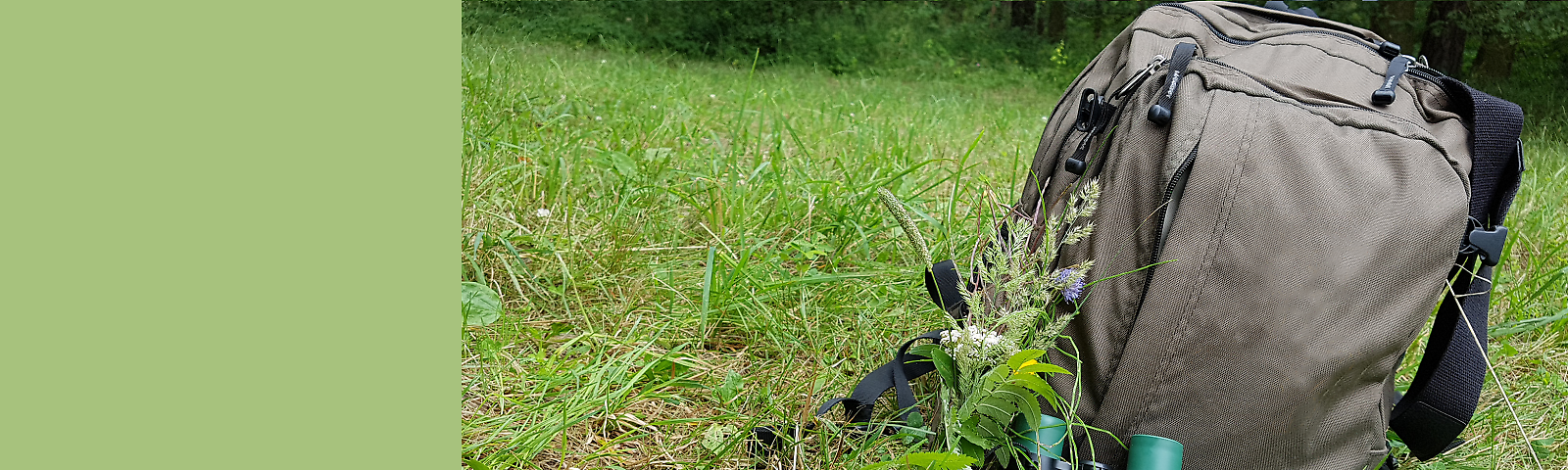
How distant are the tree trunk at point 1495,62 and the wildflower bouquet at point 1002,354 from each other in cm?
929

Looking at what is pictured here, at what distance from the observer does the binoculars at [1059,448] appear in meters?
1.09

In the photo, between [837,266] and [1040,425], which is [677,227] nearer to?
[837,266]

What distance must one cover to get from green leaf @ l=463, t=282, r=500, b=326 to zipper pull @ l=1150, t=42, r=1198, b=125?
1164 mm

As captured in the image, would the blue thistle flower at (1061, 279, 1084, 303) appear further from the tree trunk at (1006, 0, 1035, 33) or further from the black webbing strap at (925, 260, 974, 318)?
the tree trunk at (1006, 0, 1035, 33)

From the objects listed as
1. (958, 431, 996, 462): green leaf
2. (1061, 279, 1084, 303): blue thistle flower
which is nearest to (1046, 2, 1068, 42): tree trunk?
(1061, 279, 1084, 303): blue thistle flower

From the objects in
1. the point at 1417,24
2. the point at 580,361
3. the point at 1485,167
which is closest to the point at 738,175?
the point at 580,361

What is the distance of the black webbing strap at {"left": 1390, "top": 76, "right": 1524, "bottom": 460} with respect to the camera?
115cm

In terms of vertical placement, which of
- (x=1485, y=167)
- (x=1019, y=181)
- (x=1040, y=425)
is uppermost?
(x=1485, y=167)

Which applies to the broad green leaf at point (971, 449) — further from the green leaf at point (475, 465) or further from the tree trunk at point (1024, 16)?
the tree trunk at point (1024, 16)

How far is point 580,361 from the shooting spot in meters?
1.47

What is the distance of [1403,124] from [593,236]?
143 centimetres

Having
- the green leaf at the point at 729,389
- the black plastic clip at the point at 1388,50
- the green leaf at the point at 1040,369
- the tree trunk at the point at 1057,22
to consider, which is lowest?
the tree trunk at the point at 1057,22

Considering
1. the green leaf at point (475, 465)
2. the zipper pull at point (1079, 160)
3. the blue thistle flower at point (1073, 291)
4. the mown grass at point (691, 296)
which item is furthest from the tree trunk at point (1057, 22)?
the green leaf at point (475, 465)

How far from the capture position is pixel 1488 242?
1.13m
